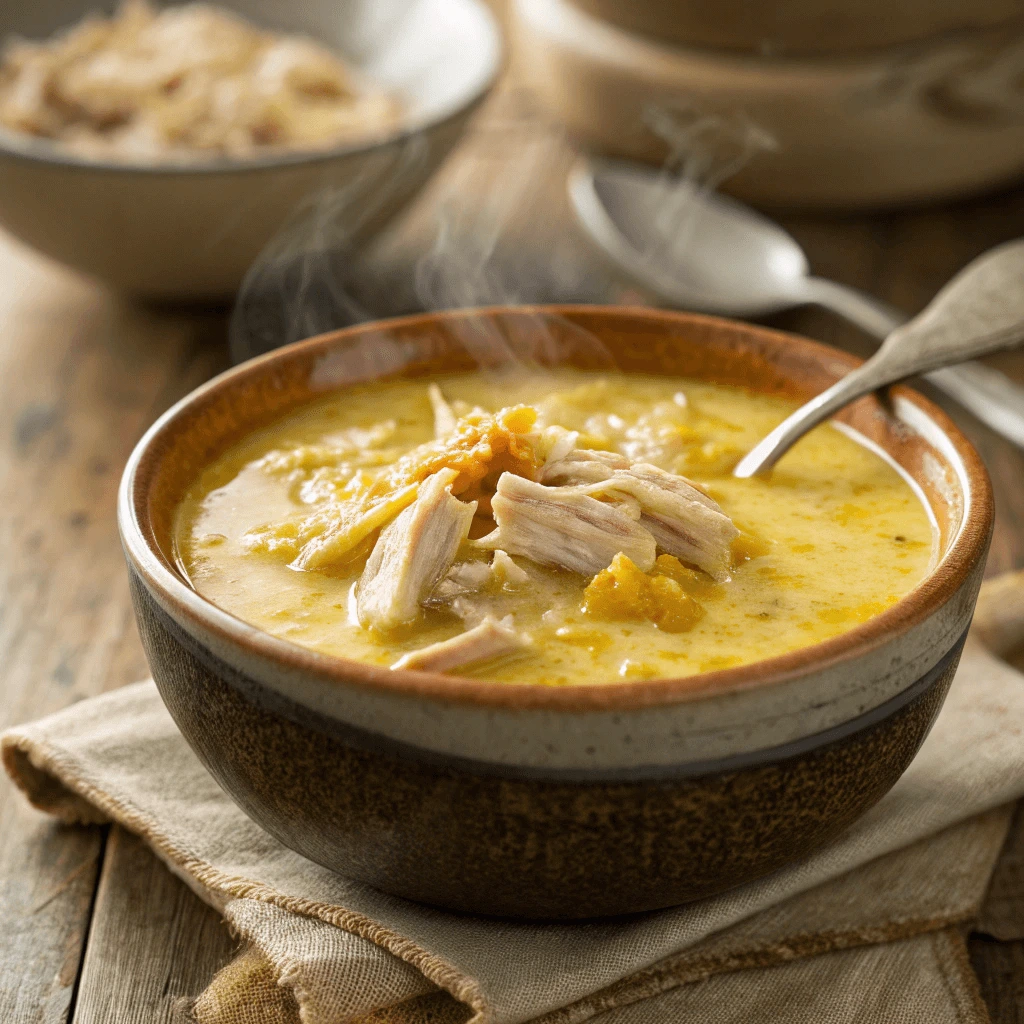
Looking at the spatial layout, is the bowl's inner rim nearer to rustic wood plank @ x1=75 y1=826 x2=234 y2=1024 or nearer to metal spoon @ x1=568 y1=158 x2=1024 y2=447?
metal spoon @ x1=568 y1=158 x2=1024 y2=447

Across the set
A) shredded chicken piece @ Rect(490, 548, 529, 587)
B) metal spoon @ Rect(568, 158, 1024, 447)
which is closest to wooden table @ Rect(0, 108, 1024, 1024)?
metal spoon @ Rect(568, 158, 1024, 447)

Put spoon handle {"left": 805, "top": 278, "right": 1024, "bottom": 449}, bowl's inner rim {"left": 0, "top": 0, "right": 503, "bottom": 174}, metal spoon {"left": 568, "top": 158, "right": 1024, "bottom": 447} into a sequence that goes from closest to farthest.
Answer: spoon handle {"left": 805, "top": 278, "right": 1024, "bottom": 449} → bowl's inner rim {"left": 0, "top": 0, "right": 503, "bottom": 174} → metal spoon {"left": 568, "top": 158, "right": 1024, "bottom": 447}

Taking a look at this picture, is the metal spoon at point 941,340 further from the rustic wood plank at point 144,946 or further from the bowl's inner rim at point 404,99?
the bowl's inner rim at point 404,99

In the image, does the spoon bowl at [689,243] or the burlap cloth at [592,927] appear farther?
the spoon bowl at [689,243]

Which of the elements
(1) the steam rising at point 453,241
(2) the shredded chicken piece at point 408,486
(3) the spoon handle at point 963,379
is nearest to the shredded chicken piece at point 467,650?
(2) the shredded chicken piece at point 408,486

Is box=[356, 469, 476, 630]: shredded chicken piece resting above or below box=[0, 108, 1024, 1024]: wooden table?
above

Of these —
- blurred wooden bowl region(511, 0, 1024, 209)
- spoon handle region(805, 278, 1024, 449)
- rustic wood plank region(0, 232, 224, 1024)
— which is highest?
blurred wooden bowl region(511, 0, 1024, 209)
